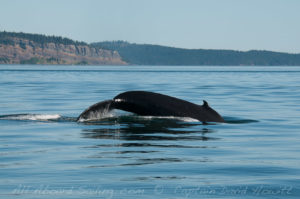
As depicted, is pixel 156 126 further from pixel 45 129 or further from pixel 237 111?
pixel 237 111

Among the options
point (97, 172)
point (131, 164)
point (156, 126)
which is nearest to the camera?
point (97, 172)

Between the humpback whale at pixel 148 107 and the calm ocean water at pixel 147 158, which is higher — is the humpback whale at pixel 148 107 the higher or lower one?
the higher one

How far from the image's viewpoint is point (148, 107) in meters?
17.3

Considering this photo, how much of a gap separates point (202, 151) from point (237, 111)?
40.9ft

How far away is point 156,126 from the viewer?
17.4m

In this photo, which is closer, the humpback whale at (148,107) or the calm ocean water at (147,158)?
the calm ocean water at (147,158)

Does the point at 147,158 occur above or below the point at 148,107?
below

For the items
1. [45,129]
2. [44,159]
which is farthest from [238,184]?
[45,129]

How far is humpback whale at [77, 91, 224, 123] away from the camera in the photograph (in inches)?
663

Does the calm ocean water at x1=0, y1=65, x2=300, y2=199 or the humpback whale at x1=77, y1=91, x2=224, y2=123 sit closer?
the calm ocean water at x1=0, y1=65, x2=300, y2=199

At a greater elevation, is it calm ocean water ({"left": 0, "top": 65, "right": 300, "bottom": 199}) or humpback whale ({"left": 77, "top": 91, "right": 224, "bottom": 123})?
humpback whale ({"left": 77, "top": 91, "right": 224, "bottom": 123})

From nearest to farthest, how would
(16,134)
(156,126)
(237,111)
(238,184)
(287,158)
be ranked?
(238,184) < (287,158) < (16,134) < (156,126) < (237,111)

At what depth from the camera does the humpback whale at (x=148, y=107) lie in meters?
16.8

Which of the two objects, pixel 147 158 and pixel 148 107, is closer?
pixel 147 158
